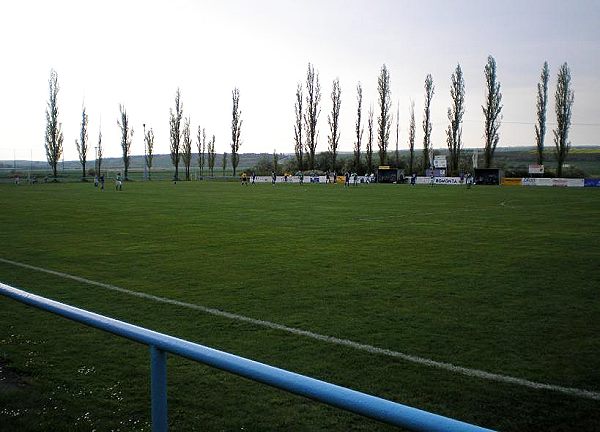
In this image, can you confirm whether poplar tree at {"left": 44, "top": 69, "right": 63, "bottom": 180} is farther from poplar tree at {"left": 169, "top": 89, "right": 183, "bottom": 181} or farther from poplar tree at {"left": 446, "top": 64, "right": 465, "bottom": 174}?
poplar tree at {"left": 446, "top": 64, "right": 465, "bottom": 174}

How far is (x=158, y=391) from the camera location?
91.9 inches

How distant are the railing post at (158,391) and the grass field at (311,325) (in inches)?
72.6

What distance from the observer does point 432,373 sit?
5172 millimetres

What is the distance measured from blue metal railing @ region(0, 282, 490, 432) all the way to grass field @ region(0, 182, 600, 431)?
6.19 ft

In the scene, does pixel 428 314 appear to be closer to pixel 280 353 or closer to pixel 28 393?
pixel 280 353

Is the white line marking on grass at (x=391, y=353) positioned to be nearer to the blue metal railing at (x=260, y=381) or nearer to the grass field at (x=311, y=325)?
the grass field at (x=311, y=325)

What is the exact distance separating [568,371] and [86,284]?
7568mm

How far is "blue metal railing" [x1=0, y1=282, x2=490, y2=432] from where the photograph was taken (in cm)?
153

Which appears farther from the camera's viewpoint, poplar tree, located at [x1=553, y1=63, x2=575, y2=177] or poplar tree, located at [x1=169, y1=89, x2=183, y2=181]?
poplar tree, located at [x1=169, y1=89, x2=183, y2=181]

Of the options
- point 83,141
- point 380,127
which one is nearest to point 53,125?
point 83,141

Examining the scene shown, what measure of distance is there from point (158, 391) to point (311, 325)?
14.8 feet

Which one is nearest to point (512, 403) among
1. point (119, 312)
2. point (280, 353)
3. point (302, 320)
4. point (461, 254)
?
point (280, 353)

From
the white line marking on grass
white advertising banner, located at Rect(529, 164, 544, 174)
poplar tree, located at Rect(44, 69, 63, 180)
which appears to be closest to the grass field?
the white line marking on grass

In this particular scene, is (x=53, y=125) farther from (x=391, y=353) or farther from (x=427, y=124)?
(x=391, y=353)
